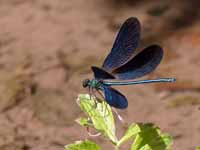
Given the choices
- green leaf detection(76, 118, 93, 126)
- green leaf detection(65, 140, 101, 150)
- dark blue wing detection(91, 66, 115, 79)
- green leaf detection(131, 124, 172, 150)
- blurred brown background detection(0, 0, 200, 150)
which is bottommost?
green leaf detection(131, 124, 172, 150)

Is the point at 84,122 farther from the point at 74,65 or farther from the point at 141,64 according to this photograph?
the point at 74,65

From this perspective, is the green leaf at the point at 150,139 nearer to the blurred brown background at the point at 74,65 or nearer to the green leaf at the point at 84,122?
the green leaf at the point at 84,122

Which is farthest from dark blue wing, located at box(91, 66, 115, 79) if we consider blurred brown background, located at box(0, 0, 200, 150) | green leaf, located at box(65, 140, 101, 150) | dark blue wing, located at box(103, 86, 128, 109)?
blurred brown background, located at box(0, 0, 200, 150)

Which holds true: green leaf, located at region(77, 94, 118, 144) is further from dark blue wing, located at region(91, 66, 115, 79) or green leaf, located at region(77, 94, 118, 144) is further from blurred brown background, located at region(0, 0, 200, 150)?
blurred brown background, located at region(0, 0, 200, 150)

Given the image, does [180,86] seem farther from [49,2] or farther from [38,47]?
[49,2]

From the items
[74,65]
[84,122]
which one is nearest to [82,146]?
[84,122]

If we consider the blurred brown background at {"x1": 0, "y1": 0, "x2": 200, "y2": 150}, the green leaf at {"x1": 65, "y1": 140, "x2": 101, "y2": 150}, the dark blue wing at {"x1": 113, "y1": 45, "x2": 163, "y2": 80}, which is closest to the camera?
the green leaf at {"x1": 65, "y1": 140, "x2": 101, "y2": 150}

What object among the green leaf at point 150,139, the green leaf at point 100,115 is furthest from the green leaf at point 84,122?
the green leaf at point 150,139
